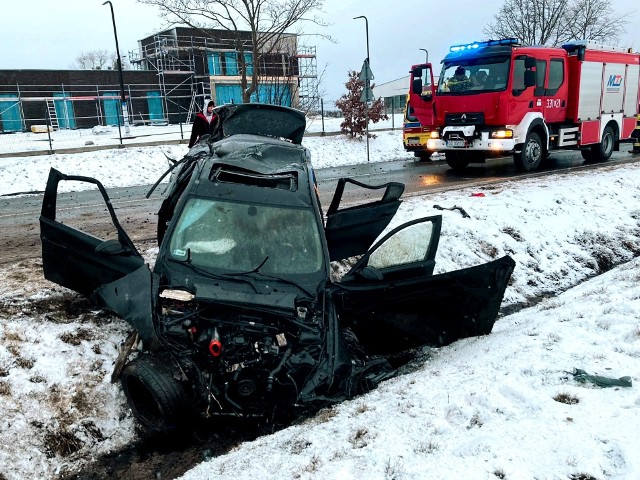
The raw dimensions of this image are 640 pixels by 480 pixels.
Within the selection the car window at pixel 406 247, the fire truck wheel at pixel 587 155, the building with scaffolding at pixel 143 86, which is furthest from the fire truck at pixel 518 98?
the building with scaffolding at pixel 143 86

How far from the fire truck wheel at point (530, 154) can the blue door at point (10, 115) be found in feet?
107

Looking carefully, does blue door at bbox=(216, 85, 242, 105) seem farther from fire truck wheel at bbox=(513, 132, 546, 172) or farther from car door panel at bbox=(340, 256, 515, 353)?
car door panel at bbox=(340, 256, 515, 353)

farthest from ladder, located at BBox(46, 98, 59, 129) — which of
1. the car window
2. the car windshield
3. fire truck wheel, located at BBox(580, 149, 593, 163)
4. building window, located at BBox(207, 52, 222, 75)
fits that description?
the car window

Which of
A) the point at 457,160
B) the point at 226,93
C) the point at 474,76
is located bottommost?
the point at 457,160

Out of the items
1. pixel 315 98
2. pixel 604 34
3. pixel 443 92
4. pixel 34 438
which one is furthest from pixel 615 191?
pixel 604 34

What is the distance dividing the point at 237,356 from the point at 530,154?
12.9 m

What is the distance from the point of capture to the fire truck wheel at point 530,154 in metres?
14.4

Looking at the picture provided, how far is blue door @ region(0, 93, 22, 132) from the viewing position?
113 ft

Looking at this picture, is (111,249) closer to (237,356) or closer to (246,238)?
(246,238)

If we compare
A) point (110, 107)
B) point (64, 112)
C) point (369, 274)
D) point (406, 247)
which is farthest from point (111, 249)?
point (110, 107)

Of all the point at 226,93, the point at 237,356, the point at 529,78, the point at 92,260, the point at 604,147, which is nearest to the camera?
the point at 237,356

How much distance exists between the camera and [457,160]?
16.3 metres

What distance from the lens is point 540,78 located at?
14102 millimetres

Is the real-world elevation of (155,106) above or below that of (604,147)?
above
